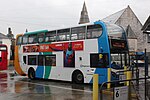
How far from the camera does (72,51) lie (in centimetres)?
1527

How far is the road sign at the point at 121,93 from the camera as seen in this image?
639cm

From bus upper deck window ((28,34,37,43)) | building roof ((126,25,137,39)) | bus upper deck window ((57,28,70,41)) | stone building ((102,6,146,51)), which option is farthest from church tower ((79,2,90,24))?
bus upper deck window ((57,28,70,41))

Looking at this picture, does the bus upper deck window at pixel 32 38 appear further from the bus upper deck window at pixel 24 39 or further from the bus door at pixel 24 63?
the bus door at pixel 24 63

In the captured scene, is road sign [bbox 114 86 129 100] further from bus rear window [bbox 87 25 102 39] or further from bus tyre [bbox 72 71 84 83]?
bus tyre [bbox 72 71 84 83]

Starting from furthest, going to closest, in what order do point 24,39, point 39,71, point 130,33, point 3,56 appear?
point 130,33
point 3,56
point 24,39
point 39,71

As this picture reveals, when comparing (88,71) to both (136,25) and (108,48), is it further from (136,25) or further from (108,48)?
(136,25)

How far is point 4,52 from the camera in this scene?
2708 cm

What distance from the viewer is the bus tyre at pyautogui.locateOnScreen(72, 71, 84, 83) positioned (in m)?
14.9

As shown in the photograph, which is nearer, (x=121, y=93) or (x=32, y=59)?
(x=121, y=93)

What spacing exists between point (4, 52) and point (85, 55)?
15140mm

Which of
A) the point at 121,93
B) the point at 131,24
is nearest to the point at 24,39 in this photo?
the point at 121,93

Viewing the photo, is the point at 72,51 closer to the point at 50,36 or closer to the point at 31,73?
the point at 50,36

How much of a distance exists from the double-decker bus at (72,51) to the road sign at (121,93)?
645cm

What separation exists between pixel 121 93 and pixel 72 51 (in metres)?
8.89
